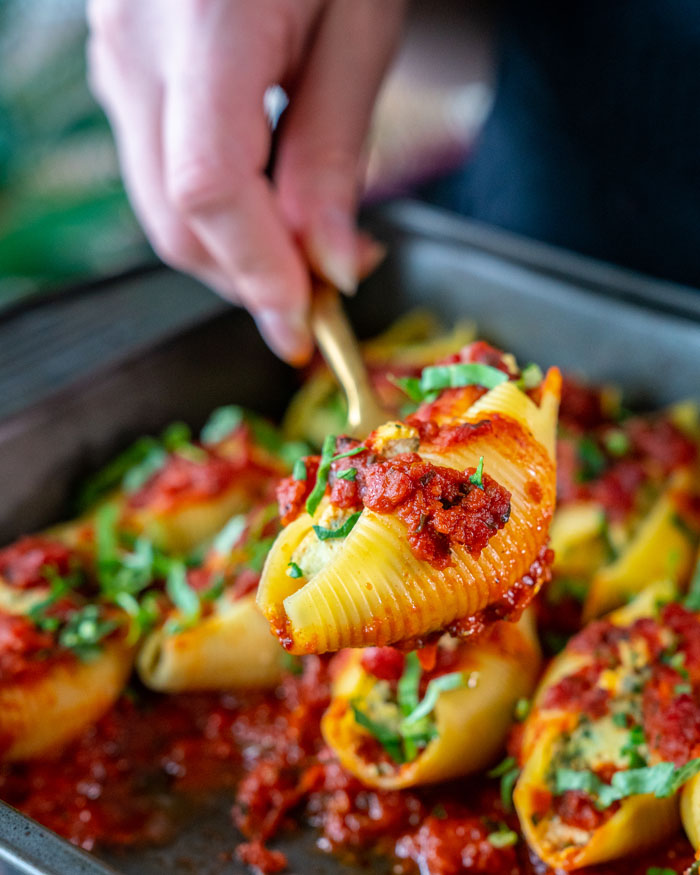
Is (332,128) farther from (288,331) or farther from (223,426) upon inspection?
(223,426)

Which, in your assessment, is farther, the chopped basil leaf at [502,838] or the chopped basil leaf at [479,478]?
the chopped basil leaf at [502,838]

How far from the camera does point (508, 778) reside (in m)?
1.72

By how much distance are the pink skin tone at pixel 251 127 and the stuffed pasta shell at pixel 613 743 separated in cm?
100

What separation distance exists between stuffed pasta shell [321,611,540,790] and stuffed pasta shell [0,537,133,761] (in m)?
0.52

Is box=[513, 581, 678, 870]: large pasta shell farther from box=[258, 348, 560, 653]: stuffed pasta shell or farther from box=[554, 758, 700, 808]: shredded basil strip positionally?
box=[258, 348, 560, 653]: stuffed pasta shell

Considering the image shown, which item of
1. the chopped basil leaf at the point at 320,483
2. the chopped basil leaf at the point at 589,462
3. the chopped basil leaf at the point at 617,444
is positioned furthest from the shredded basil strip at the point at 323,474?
the chopped basil leaf at the point at 617,444

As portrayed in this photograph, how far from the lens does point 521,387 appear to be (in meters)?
1.46

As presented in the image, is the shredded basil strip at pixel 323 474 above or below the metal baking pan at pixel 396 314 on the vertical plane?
above

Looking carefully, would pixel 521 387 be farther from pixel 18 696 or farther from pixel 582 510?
pixel 18 696

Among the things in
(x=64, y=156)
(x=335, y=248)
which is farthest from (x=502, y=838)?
(x=64, y=156)

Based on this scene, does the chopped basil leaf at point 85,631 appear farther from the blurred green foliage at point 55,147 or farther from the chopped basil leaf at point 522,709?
the blurred green foliage at point 55,147

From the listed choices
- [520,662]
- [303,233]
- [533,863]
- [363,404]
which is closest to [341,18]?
[303,233]

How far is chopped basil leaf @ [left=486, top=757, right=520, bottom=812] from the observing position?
5.62 feet

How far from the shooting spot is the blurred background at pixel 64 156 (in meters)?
4.07
